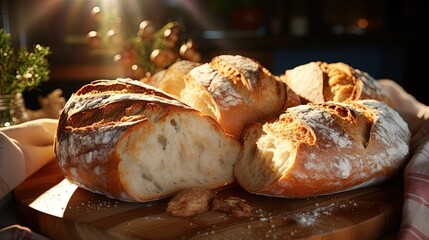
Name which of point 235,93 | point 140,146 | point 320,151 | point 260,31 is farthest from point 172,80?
point 260,31

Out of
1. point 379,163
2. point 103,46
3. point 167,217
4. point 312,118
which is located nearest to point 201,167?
point 167,217

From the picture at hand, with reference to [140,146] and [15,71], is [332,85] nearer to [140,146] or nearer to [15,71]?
[140,146]

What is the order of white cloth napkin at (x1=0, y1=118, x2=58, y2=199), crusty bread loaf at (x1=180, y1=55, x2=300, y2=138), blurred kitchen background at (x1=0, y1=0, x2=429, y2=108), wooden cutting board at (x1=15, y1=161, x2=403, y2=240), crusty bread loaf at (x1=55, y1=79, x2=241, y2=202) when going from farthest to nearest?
blurred kitchen background at (x1=0, y1=0, x2=429, y2=108) < crusty bread loaf at (x1=180, y1=55, x2=300, y2=138) < white cloth napkin at (x1=0, y1=118, x2=58, y2=199) < crusty bread loaf at (x1=55, y1=79, x2=241, y2=202) < wooden cutting board at (x1=15, y1=161, x2=403, y2=240)

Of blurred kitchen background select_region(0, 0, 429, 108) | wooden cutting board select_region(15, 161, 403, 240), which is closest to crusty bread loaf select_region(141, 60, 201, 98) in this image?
wooden cutting board select_region(15, 161, 403, 240)

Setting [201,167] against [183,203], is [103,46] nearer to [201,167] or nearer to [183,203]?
[201,167]

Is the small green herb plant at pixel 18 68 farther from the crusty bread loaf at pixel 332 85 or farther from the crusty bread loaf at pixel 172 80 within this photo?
the crusty bread loaf at pixel 332 85

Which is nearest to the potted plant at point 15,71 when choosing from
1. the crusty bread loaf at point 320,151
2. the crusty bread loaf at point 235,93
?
the crusty bread loaf at point 235,93

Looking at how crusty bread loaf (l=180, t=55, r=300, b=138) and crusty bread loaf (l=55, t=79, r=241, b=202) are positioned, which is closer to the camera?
crusty bread loaf (l=55, t=79, r=241, b=202)

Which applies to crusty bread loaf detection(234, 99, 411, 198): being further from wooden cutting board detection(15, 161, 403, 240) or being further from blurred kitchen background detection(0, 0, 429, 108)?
blurred kitchen background detection(0, 0, 429, 108)

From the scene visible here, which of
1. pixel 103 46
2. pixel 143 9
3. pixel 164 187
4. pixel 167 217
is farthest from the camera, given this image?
pixel 143 9
